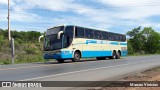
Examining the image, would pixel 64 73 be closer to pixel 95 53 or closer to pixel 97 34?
pixel 95 53

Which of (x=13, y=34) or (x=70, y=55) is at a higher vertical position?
(x=13, y=34)

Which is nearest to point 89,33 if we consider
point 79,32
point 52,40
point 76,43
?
point 79,32

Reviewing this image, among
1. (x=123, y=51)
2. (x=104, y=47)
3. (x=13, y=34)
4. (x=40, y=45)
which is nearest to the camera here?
(x=104, y=47)

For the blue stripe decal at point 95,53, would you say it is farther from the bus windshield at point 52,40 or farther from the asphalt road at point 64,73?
the asphalt road at point 64,73

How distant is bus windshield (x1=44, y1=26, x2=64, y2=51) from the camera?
2628cm

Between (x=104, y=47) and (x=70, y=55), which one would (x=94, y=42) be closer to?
(x=104, y=47)

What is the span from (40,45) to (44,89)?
41.6 m

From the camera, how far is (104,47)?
33.0 metres

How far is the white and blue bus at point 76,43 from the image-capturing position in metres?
26.2

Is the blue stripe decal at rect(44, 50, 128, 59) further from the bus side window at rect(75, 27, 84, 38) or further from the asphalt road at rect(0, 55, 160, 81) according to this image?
the asphalt road at rect(0, 55, 160, 81)

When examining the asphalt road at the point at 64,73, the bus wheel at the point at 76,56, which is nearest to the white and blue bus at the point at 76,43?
the bus wheel at the point at 76,56

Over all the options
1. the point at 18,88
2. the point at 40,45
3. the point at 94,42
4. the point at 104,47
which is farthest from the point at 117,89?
the point at 40,45

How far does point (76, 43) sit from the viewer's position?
27.6m

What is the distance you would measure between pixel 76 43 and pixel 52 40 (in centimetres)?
227
